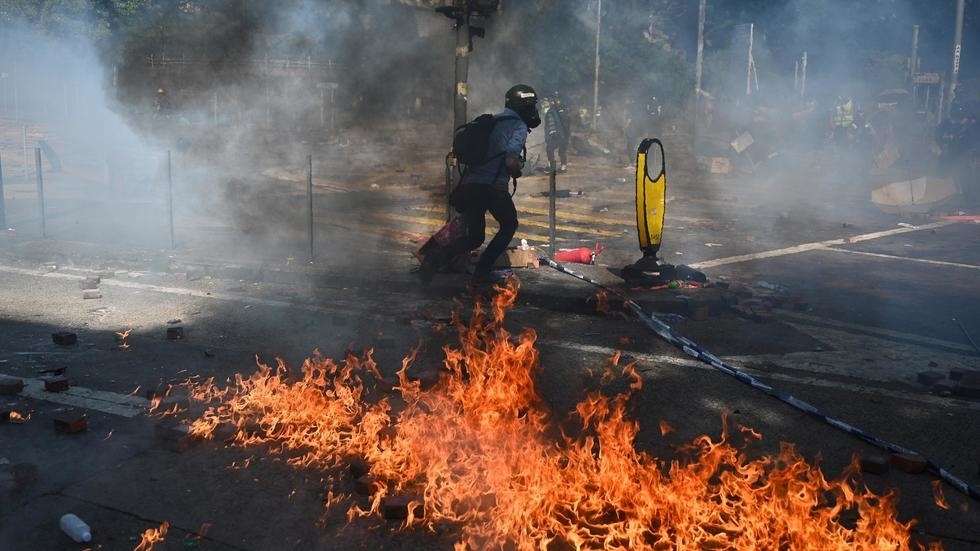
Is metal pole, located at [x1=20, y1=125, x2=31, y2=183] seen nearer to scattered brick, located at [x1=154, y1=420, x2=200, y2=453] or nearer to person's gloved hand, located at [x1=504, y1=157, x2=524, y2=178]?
person's gloved hand, located at [x1=504, y1=157, x2=524, y2=178]

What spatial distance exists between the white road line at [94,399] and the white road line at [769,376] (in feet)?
9.16

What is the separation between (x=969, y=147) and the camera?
2203 centimetres

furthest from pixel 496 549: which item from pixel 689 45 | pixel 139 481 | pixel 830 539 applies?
pixel 689 45

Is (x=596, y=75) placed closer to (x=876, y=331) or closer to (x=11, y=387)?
(x=876, y=331)

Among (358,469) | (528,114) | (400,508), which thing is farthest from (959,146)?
(400,508)

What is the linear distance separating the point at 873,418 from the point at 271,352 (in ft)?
12.4

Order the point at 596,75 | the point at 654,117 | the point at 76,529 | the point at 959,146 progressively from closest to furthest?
the point at 76,529, the point at 959,146, the point at 596,75, the point at 654,117

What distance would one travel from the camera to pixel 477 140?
7.79 m

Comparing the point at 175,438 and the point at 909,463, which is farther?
the point at 175,438

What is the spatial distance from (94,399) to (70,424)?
0.60m

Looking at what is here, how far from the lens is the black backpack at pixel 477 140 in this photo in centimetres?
779

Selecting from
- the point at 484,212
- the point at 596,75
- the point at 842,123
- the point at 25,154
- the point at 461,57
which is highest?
the point at 596,75

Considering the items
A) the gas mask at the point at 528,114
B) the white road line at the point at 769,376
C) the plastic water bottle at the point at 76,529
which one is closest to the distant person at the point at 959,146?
the gas mask at the point at 528,114

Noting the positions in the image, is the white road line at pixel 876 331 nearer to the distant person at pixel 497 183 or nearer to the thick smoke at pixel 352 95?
the distant person at pixel 497 183
